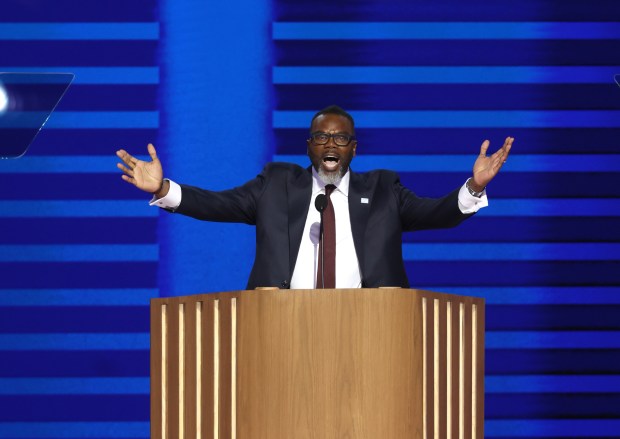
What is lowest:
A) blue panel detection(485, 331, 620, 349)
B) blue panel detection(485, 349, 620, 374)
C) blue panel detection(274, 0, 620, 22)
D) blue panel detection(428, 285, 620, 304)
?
blue panel detection(485, 349, 620, 374)

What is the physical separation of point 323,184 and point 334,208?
101 millimetres

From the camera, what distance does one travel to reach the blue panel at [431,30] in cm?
485

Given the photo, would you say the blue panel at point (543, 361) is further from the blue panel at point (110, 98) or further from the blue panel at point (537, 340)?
the blue panel at point (110, 98)

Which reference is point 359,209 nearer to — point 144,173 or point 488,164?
point 488,164

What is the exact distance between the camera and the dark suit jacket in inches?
148

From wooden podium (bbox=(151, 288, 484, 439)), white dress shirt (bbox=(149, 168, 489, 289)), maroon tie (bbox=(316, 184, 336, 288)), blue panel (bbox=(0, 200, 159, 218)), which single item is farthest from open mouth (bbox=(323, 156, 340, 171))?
blue panel (bbox=(0, 200, 159, 218))

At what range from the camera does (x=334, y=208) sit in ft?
12.7

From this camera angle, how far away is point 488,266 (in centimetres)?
481

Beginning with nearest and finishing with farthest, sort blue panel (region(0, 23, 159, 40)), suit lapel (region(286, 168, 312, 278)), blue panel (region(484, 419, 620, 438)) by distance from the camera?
A: suit lapel (region(286, 168, 312, 278)), blue panel (region(484, 419, 620, 438)), blue panel (region(0, 23, 159, 40))

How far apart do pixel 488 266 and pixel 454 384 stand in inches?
57.9

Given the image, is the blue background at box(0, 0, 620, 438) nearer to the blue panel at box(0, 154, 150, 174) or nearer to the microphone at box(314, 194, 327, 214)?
the blue panel at box(0, 154, 150, 174)

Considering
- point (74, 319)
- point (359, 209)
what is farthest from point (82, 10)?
point (359, 209)

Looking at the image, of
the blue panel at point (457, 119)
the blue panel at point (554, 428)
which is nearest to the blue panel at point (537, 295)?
the blue panel at point (554, 428)

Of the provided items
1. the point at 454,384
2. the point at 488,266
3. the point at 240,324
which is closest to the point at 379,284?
the point at 454,384
